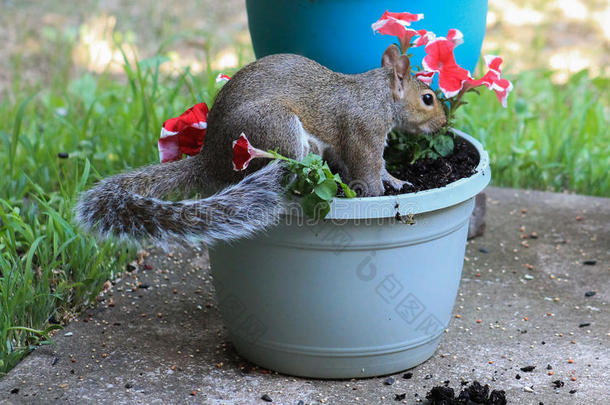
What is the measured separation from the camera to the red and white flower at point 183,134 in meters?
2.40

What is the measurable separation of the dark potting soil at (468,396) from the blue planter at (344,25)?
990 millimetres

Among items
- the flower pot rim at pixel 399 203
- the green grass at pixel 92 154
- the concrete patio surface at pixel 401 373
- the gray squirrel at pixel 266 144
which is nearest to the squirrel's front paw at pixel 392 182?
the gray squirrel at pixel 266 144

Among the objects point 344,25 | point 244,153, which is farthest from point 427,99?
point 244,153

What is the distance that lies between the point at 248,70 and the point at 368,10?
0.44m

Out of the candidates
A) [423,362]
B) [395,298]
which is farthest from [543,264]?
[395,298]

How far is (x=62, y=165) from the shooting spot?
3352 millimetres

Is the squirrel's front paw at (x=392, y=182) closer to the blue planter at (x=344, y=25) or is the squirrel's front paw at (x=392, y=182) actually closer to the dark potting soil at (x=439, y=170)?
the dark potting soil at (x=439, y=170)

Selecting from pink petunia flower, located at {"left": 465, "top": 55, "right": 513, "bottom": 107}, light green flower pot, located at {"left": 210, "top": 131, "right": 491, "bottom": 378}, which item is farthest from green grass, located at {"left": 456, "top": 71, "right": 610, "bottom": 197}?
light green flower pot, located at {"left": 210, "top": 131, "right": 491, "bottom": 378}

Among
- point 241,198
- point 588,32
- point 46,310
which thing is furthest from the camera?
point 588,32

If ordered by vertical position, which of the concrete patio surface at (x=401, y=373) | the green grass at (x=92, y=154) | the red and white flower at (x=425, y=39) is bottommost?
the concrete patio surface at (x=401, y=373)

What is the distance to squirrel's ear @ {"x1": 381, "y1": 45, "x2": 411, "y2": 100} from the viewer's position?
2199mm

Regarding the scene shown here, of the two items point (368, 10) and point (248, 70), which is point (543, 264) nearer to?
point (368, 10)

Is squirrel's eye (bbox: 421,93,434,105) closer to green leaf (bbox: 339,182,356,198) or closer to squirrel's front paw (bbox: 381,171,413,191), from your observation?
squirrel's front paw (bbox: 381,171,413,191)

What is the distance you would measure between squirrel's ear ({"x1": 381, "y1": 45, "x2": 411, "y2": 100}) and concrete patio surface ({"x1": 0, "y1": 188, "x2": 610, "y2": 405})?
813 millimetres
